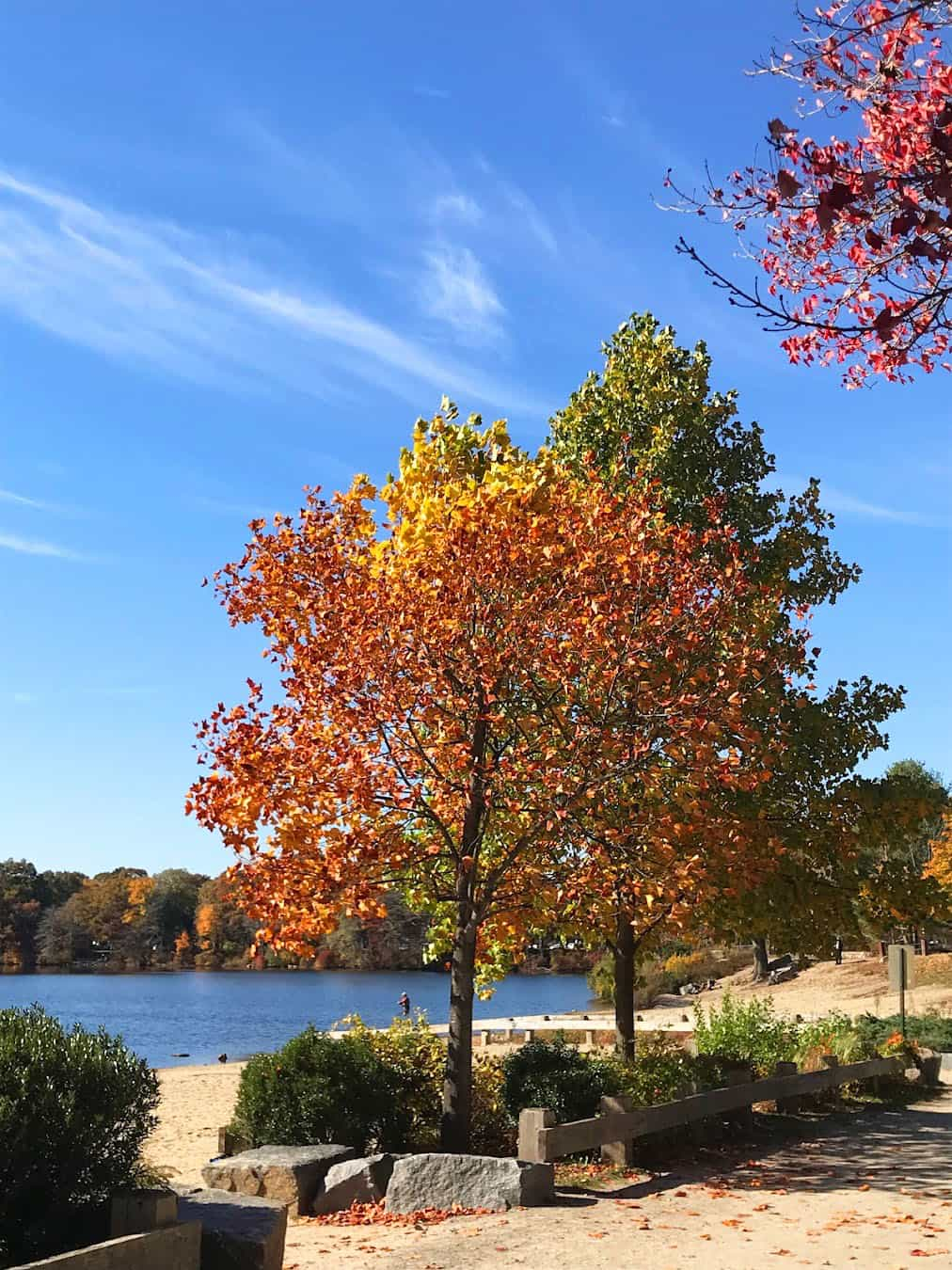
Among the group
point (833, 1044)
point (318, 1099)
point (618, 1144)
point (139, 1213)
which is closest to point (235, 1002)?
point (833, 1044)

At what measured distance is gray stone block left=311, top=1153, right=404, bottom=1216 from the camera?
471 inches

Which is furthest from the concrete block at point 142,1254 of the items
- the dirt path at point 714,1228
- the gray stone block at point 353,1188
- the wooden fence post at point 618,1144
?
the wooden fence post at point 618,1144

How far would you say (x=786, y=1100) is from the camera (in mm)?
18297

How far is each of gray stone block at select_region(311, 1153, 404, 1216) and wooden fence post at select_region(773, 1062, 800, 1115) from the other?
7.30 metres

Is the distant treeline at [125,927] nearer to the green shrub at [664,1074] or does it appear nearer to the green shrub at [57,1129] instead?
the green shrub at [664,1074]

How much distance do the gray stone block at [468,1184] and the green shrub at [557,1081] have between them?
6.41ft

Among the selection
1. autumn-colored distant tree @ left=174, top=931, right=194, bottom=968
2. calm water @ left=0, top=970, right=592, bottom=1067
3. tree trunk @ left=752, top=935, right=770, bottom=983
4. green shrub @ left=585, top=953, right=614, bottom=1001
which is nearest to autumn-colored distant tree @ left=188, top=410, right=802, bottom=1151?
green shrub @ left=585, top=953, right=614, bottom=1001

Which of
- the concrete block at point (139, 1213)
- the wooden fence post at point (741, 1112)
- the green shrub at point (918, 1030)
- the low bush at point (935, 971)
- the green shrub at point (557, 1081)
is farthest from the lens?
the low bush at point (935, 971)

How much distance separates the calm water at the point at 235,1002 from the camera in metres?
60.7

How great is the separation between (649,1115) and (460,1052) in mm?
2294

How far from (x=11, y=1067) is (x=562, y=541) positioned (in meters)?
8.83

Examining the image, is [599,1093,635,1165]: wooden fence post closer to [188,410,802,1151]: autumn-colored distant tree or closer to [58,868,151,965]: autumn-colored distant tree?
[188,410,802,1151]: autumn-colored distant tree

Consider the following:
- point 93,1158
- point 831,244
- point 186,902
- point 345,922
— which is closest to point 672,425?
point 831,244

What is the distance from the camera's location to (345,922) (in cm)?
11881
